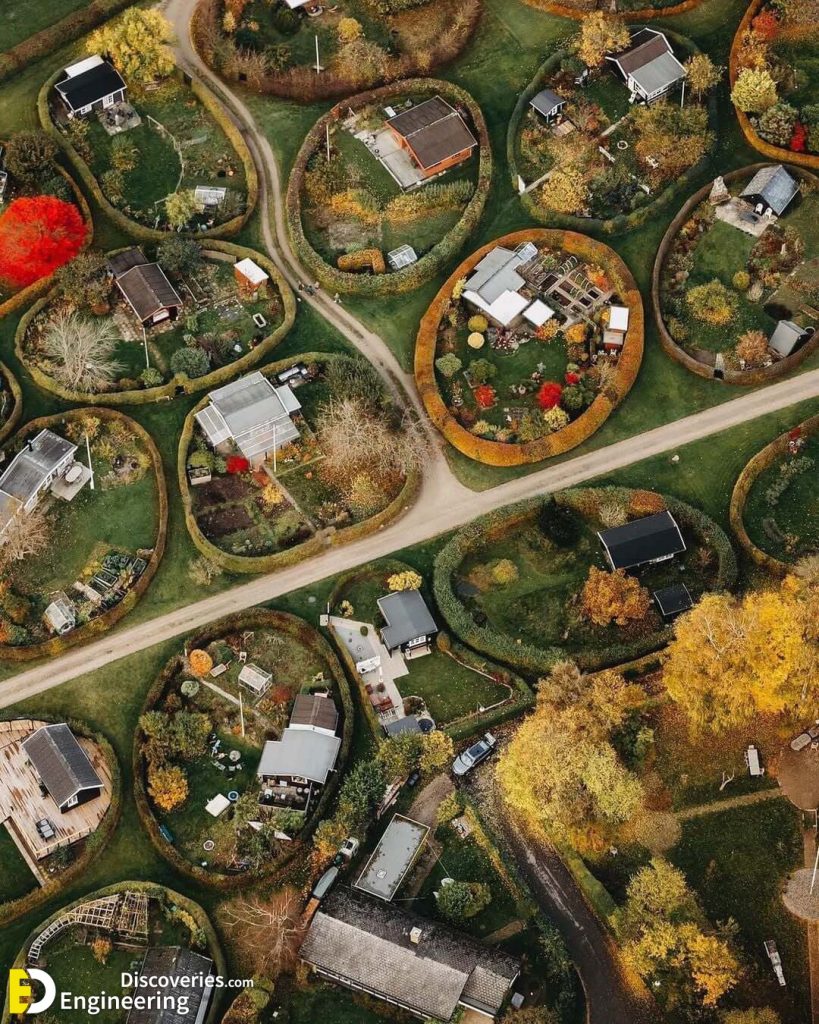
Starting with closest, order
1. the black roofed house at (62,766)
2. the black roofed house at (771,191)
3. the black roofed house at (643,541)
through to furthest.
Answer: the black roofed house at (62,766)
the black roofed house at (643,541)
the black roofed house at (771,191)

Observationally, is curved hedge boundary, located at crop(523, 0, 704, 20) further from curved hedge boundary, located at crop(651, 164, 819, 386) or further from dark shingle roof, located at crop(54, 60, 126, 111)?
dark shingle roof, located at crop(54, 60, 126, 111)

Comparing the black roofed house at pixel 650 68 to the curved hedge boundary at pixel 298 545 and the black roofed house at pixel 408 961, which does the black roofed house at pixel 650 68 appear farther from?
the black roofed house at pixel 408 961

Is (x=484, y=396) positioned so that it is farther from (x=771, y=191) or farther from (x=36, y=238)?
(x=36, y=238)

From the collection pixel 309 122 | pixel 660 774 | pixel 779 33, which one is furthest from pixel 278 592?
pixel 779 33

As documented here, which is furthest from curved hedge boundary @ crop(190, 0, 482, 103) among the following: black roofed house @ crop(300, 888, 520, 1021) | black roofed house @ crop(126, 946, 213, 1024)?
black roofed house @ crop(126, 946, 213, 1024)

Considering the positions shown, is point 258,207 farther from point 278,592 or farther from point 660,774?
point 660,774

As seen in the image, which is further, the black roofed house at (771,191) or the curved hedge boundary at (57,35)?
the curved hedge boundary at (57,35)

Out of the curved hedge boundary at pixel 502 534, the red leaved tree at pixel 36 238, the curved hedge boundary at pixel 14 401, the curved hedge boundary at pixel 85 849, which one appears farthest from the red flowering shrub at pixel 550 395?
the red leaved tree at pixel 36 238
